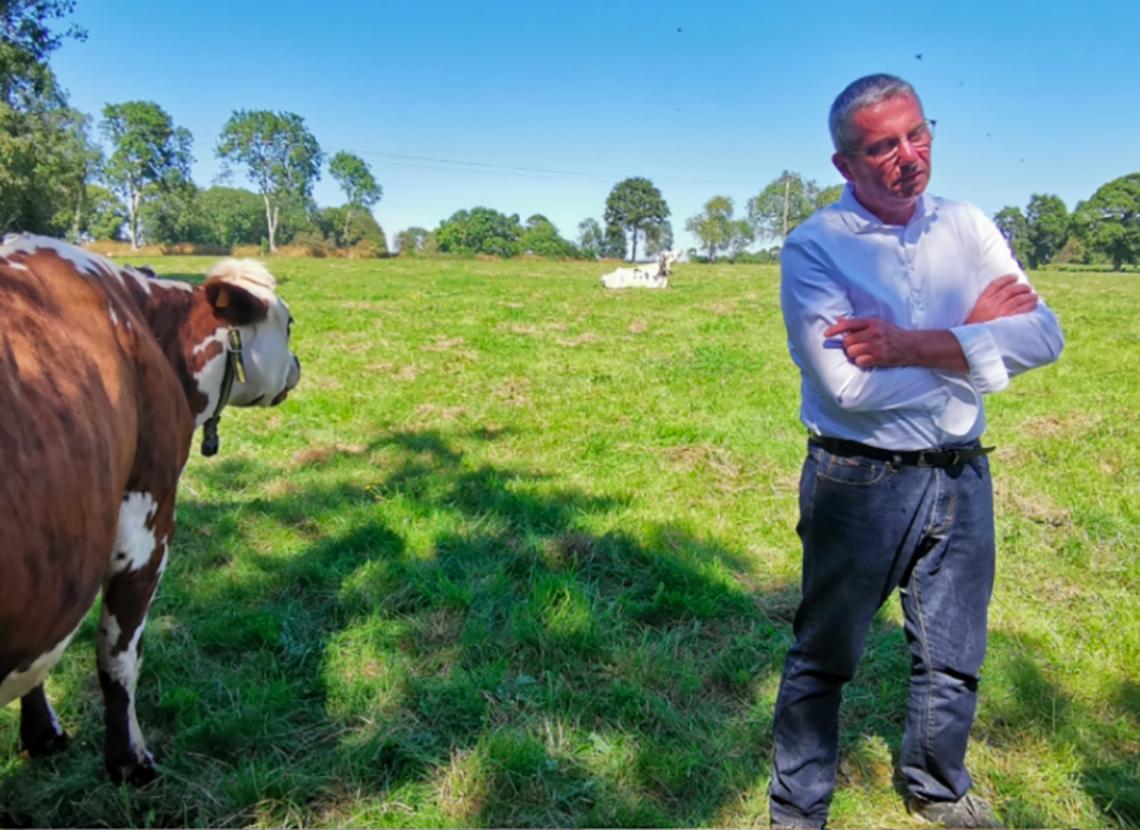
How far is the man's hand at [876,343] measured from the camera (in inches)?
74.1

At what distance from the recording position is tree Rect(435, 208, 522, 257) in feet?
364

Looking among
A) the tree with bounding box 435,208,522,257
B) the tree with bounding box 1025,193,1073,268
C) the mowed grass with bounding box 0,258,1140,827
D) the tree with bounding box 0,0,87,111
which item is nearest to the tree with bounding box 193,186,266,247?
the tree with bounding box 435,208,522,257

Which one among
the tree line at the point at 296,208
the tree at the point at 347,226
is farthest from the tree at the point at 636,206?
the tree at the point at 347,226

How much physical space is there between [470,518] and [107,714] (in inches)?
93.7

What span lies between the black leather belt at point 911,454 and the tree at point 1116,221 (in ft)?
271

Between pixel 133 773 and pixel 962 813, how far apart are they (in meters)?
2.79

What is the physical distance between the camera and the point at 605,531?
4457 millimetres

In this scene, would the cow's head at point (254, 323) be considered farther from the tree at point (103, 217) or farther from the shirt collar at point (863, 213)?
the tree at point (103, 217)

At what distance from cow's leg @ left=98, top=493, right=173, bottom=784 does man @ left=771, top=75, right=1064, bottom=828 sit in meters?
2.16

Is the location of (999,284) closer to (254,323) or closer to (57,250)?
(254,323)

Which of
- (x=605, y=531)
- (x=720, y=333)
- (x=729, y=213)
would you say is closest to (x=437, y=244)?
(x=729, y=213)

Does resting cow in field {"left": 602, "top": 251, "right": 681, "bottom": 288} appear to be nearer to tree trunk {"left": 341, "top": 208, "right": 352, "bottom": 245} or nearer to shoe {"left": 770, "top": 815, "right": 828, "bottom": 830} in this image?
shoe {"left": 770, "top": 815, "right": 828, "bottom": 830}

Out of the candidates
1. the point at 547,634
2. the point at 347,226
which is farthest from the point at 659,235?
the point at 547,634

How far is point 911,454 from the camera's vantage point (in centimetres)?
202
